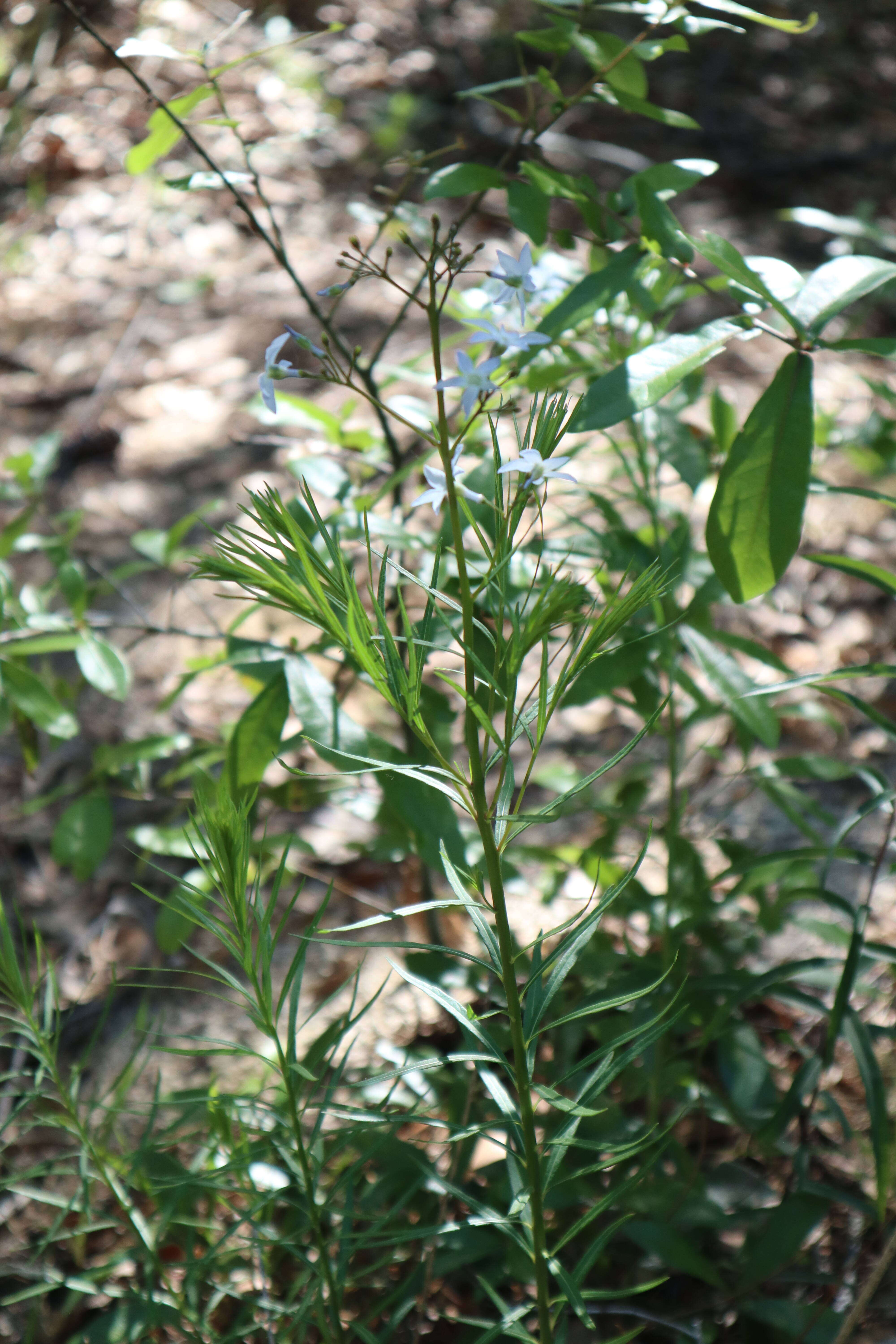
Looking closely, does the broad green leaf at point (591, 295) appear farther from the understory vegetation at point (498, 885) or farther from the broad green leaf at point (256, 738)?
the broad green leaf at point (256, 738)

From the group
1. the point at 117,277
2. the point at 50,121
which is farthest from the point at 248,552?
the point at 50,121

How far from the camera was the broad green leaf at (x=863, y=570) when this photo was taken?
892 mm

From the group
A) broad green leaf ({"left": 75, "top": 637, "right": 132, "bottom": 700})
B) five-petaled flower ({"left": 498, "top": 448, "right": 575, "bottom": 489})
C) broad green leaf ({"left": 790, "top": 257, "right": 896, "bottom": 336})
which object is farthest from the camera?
broad green leaf ({"left": 75, "top": 637, "right": 132, "bottom": 700})

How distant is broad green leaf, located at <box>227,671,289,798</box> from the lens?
3.26 ft

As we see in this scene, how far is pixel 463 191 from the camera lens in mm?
949

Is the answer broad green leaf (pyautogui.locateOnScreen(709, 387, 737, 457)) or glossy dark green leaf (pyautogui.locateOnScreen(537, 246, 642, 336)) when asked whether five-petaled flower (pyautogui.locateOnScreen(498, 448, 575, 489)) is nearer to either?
glossy dark green leaf (pyautogui.locateOnScreen(537, 246, 642, 336))

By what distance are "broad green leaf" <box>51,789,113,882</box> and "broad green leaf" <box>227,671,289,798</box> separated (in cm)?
31

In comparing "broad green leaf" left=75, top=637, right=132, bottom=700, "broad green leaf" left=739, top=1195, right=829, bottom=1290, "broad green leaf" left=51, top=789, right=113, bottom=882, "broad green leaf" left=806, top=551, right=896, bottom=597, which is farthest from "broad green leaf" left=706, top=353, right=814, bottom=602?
"broad green leaf" left=51, top=789, right=113, bottom=882

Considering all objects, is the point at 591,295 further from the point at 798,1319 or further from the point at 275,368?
the point at 798,1319

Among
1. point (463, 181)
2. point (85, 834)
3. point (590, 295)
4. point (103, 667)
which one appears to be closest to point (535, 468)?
point (590, 295)

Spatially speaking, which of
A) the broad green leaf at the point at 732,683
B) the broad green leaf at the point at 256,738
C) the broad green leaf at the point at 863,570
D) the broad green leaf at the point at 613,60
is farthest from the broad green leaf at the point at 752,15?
the broad green leaf at the point at 256,738

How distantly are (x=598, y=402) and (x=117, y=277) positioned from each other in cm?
309

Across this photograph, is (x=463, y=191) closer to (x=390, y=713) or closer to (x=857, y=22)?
(x=390, y=713)

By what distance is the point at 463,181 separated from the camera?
3.13 ft
